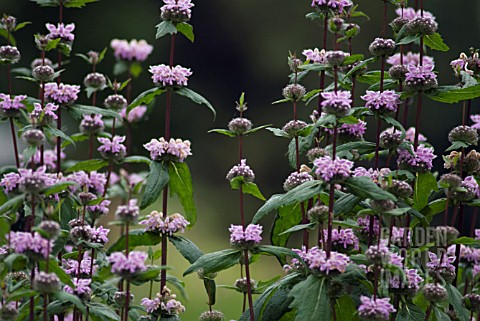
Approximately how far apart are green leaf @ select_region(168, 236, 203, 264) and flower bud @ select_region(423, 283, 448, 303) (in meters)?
0.54

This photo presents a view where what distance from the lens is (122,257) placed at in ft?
4.58

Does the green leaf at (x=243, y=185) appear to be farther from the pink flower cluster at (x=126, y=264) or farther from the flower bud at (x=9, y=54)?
the flower bud at (x=9, y=54)

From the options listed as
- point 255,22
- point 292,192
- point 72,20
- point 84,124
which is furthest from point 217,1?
point 292,192

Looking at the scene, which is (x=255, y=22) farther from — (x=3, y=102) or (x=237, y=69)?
(x=3, y=102)

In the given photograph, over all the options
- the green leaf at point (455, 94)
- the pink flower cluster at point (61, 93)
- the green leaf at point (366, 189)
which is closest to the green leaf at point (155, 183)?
the pink flower cluster at point (61, 93)

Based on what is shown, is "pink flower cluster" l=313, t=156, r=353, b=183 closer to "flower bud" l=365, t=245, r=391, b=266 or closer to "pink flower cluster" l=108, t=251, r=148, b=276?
"flower bud" l=365, t=245, r=391, b=266

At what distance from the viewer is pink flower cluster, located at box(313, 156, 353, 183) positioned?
1483mm

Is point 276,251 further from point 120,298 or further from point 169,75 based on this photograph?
point 169,75

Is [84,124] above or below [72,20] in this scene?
below

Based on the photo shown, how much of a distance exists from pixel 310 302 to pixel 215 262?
0.86ft

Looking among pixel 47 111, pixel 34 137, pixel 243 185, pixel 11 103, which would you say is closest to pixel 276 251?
pixel 243 185

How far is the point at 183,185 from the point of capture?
1.75m

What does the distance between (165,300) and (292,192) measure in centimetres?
42

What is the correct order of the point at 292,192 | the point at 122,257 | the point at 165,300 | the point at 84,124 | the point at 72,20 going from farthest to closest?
the point at 72,20
the point at 84,124
the point at 165,300
the point at 292,192
the point at 122,257
